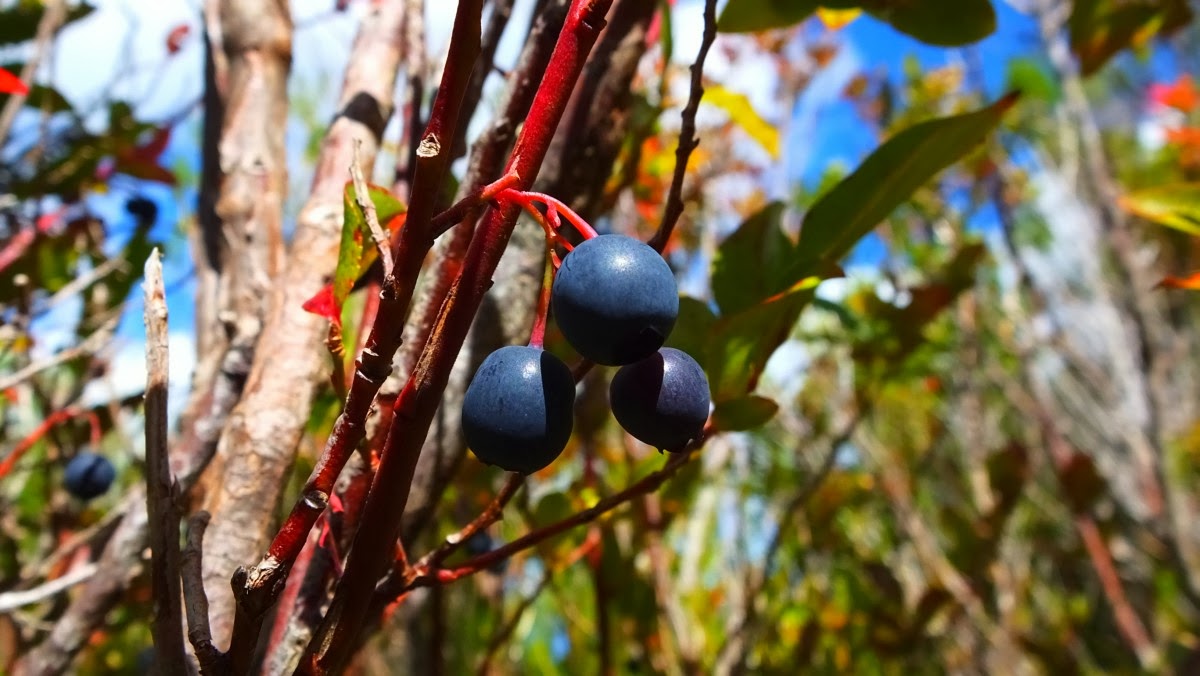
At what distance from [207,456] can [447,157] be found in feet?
1.97

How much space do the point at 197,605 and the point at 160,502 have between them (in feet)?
0.20

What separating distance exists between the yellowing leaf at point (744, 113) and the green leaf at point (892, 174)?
1.51 ft

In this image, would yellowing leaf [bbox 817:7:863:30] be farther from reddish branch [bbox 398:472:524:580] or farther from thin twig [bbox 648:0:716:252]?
reddish branch [bbox 398:472:524:580]

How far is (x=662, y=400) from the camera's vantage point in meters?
0.47

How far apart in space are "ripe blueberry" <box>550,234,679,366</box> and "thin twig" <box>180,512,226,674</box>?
9.5 inches

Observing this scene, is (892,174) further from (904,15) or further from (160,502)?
(160,502)

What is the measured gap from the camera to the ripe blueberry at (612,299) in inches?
16.6

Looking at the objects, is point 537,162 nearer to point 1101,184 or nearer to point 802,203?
point 1101,184

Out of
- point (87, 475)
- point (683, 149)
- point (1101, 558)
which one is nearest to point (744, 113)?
point (683, 149)

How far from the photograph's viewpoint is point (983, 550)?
2.26m

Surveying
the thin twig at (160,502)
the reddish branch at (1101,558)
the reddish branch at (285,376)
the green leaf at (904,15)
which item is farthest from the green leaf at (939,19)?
the reddish branch at (1101,558)

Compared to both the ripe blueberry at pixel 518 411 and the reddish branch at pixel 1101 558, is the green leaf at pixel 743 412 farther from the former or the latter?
the reddish branch at pixel 1101 558

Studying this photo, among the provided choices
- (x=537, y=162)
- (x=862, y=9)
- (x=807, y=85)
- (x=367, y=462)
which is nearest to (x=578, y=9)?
(x=537, y=162)

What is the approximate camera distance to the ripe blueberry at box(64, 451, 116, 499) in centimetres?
141
